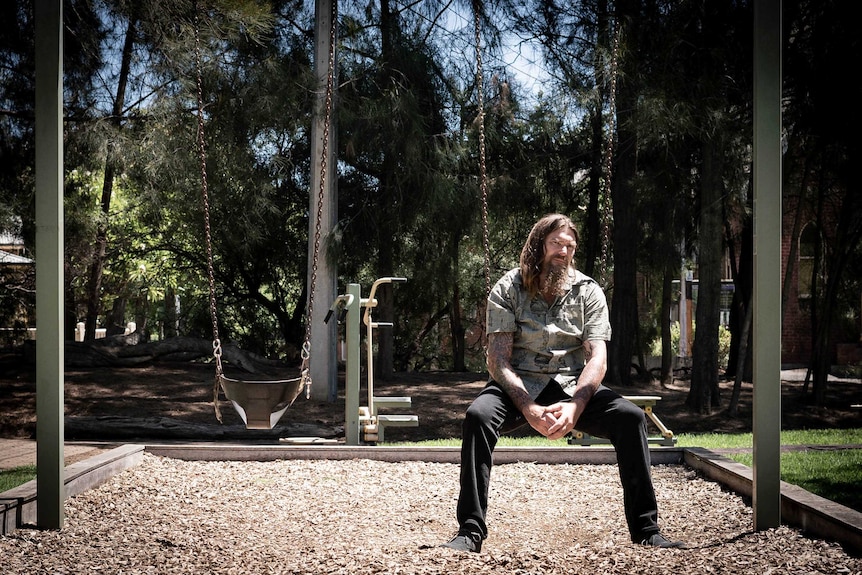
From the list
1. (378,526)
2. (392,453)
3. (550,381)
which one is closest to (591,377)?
(550,381)

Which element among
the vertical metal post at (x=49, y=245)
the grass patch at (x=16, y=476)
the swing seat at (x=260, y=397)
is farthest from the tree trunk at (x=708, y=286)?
the vertical metal post at (x=49, y=245)

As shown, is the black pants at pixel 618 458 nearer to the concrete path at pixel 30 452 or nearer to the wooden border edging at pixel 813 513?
the wooden border edging at pixel 813 513

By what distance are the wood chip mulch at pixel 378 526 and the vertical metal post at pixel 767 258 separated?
0.73ft

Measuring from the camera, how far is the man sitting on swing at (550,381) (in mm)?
2518

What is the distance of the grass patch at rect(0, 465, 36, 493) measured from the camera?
12.4ft

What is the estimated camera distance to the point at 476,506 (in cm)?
247

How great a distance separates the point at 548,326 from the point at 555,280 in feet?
0.53

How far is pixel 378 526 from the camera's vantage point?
2.95 m

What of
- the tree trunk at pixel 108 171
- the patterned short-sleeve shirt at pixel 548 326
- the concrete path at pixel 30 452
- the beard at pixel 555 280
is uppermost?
the tree trunk at pixel 108 171

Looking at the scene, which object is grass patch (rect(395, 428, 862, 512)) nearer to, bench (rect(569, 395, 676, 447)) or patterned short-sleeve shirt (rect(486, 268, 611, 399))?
bench (rect(569, 395, 676, 447))

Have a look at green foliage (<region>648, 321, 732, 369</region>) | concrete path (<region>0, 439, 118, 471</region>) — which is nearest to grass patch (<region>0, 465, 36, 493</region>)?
concrete path (<region>0, 439, 118, 471</region>)

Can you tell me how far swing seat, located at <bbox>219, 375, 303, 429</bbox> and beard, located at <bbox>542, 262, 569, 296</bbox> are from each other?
130 cm

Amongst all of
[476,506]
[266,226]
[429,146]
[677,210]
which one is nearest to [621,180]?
[677,210]

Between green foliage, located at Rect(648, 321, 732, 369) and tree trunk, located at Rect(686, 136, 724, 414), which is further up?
tree trunk, located at Rect(686, 136, 724, 414)
